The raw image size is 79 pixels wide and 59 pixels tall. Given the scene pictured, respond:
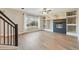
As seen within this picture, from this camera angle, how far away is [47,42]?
257cm

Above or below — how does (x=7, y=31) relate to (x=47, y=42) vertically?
above

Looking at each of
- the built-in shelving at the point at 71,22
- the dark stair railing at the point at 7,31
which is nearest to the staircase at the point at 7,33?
the dark stair railing at the point at 7,31

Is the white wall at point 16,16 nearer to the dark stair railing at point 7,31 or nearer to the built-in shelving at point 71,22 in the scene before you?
the dark stair railing at point 7,31

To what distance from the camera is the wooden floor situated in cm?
249

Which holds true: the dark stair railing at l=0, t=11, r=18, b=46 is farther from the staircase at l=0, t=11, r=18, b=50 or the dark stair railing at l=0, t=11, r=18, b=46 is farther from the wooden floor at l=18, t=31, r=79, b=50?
the wooden floor at l=18, t=31, r=79, b=50

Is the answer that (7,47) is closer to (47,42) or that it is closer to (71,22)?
(47,42)

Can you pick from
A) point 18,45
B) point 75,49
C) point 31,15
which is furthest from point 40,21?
point 75,49

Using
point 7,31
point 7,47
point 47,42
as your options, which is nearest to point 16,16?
point 7,31

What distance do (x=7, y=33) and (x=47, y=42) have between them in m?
0.90

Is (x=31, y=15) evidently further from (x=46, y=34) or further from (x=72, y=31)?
(x=72, y=31)

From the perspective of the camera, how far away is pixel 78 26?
2.51 m

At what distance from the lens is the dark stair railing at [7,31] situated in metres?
2.49

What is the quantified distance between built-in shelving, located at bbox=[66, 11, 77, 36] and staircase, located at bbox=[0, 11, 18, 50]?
1.16 metres

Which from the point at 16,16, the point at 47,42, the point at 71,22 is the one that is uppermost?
the point at 16,16
